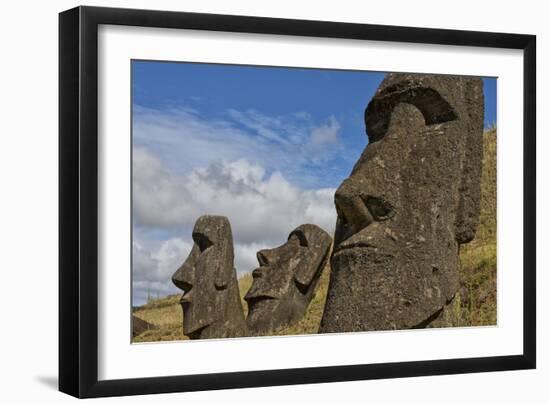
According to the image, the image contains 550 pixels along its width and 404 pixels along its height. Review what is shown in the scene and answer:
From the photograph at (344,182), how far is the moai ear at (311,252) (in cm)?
134

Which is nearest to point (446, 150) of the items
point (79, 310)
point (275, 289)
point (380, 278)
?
point (380, 278)

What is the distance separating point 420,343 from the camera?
9.87 m

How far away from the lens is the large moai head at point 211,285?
11719 mm

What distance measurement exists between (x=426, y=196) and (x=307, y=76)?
1.54m

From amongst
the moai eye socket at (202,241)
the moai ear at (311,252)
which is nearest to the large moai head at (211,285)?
the moai eye socket at (202,241)

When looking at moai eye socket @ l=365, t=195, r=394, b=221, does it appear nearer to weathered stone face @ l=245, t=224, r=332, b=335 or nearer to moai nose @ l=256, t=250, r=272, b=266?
weathered stone face @ l=245, t=224, r=332, b=335

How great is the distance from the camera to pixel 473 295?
10.9 metres

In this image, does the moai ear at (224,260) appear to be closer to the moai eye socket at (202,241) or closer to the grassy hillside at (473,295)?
the moai eye socket at (202,241)

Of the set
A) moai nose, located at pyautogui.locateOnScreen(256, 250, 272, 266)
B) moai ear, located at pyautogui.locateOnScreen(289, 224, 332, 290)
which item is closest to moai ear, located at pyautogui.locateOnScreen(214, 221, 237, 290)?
moai nose, located at pyautogui.locateOnScreen(256, 250, 272, 266)

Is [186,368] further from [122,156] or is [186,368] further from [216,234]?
[216,234]

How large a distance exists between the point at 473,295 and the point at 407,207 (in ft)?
3.83

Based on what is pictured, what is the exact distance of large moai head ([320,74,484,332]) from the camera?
33.8 feet

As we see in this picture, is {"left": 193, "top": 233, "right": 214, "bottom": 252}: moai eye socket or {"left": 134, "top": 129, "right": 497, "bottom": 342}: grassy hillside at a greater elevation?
{"left": 193, "top": 233, "right": 214, "bottom": 252}: moai eye socket

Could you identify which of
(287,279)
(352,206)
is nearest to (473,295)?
(352,206)
